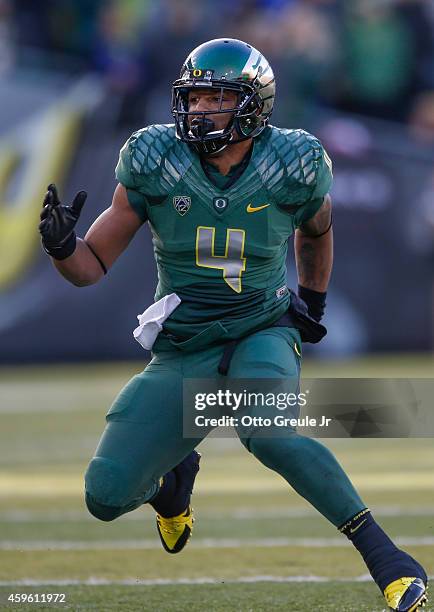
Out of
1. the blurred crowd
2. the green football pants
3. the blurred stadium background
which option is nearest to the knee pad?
the green football pants

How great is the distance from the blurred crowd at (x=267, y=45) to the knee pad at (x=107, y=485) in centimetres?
867

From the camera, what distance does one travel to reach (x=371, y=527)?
3.63m

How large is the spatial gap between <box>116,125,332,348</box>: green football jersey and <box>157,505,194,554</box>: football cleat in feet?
2.51

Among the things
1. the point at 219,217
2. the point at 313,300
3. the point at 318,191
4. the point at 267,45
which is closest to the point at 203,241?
the point at 219,217

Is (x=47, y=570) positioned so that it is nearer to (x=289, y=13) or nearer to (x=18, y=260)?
(x=18, y=260)

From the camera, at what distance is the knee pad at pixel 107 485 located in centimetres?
379

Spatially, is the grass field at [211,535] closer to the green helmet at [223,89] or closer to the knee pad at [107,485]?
the knee pad at [107,485]

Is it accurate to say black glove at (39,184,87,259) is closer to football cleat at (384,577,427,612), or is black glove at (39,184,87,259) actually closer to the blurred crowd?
football cleat at (384,577,427,612)

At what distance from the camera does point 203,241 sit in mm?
3971

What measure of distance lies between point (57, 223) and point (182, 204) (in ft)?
1.35

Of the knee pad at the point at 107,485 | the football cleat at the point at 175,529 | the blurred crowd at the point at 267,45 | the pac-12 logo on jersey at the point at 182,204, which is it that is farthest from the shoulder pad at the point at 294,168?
the blurred crowd at the point at 267,45

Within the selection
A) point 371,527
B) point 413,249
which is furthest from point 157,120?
point 371,527

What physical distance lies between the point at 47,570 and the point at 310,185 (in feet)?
5.74

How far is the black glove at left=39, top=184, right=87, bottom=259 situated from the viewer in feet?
12.4
